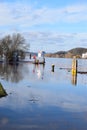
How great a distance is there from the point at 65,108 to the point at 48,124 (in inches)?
177

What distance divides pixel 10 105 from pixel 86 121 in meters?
5.34

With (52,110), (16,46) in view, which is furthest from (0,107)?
(16,46)

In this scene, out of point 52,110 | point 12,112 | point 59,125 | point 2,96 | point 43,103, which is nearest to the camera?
point 59,125

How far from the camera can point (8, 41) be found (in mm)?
108688

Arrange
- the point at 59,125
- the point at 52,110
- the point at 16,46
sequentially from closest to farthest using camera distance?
the point at 59,125, the point at 52,110, the point at 16,46

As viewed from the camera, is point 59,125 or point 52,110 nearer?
point 59,125

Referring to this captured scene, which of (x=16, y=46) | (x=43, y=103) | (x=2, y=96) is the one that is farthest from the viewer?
(x=16, y=46)

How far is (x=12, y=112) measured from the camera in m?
16.9

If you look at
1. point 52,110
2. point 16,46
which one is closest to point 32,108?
point 52,110

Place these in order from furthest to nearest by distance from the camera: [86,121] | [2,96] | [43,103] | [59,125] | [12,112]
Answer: [2,96] → [43,103] → [12,112] → [86,121] → [59,125]

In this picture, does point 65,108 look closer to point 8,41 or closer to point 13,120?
point 13,120

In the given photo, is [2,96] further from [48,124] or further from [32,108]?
[48,124]

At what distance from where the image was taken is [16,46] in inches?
4267

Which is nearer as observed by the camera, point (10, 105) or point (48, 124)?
point (48, 124)
